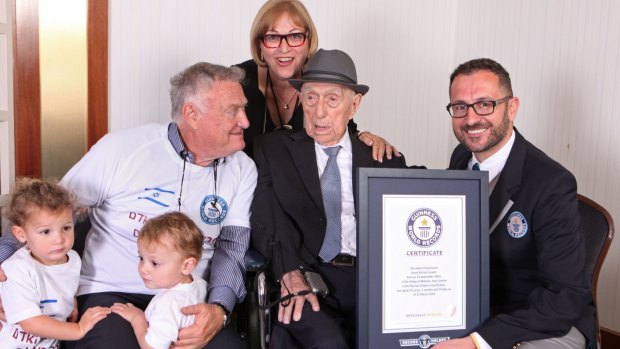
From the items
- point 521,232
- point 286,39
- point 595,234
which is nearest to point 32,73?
point 286,39

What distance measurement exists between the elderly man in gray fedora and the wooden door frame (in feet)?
3.83

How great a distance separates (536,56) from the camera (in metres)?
3.78

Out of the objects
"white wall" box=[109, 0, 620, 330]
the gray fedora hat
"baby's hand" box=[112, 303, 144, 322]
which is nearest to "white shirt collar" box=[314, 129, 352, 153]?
the gray fedora hat

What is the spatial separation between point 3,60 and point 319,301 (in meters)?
1.85

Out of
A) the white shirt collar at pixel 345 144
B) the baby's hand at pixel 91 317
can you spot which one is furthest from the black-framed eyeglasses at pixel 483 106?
the baby's hand at pixel 91 317

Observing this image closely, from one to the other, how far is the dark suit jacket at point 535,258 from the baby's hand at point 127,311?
116cm

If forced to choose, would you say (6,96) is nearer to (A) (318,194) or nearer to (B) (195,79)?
(B) (195,79)

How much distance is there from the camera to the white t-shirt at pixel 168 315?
1.97 meters

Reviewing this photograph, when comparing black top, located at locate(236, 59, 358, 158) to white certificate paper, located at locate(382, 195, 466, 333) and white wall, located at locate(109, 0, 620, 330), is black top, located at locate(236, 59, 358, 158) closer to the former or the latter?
white wall, located at locate(109, 0, 620, 330)

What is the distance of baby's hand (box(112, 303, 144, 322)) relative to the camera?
2.08m

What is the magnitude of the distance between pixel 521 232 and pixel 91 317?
1524 millimetres

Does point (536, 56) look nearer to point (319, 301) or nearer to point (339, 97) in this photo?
point (339, 97)

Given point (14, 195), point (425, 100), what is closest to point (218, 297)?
point (14, 195)

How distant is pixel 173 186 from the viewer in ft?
7.71
